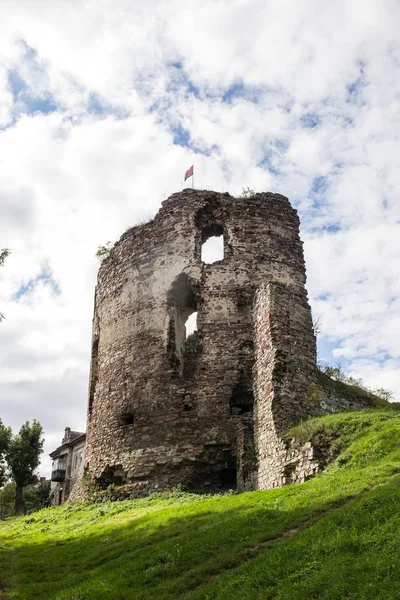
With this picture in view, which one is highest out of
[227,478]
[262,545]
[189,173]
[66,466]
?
[189,173]

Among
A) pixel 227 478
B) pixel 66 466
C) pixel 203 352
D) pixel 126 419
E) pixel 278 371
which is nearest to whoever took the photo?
Answer: pixel 278 371

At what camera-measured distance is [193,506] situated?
1269 cm

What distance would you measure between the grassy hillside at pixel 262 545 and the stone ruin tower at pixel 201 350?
262cm

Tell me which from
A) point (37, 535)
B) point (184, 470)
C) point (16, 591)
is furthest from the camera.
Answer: point (184, 470)

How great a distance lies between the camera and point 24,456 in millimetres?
39281

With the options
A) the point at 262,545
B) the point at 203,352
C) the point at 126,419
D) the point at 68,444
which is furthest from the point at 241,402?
the point at 68,444

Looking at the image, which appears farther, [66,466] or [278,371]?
[66,466]

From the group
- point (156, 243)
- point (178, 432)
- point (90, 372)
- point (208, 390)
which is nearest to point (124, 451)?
point (178, 432)

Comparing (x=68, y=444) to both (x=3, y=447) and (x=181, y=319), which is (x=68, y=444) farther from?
(x=181, y=319)

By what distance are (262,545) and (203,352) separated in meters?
10.1

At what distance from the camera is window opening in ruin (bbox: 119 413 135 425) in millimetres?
18781

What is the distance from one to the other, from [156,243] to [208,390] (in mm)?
5470

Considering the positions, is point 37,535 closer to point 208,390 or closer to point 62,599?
point 208,390

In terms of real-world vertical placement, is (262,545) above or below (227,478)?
below
